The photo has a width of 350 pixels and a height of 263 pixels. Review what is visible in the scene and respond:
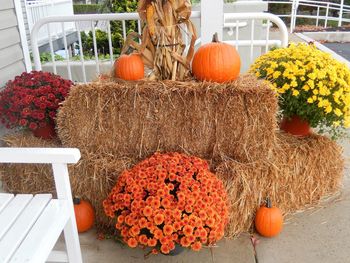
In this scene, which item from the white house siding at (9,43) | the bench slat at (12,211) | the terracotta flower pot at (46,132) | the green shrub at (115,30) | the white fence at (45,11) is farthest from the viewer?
the white fence at (45,11)

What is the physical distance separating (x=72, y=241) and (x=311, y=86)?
5.59ft

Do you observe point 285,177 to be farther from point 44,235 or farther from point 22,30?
point 22,30

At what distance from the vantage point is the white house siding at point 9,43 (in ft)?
8.93

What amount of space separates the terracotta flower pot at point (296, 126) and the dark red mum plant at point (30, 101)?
1631mm

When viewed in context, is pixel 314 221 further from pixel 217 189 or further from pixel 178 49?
pixel 178 49

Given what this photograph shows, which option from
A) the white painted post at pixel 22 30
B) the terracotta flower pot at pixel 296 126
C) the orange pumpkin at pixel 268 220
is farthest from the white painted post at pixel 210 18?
the white painted post at pixel 22 30

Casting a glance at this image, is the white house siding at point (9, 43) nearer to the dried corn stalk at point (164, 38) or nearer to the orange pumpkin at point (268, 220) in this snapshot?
the dried corn stalk at point (164, 38)

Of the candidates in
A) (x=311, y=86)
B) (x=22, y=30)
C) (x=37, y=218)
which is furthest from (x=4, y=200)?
(x=311, y=86)

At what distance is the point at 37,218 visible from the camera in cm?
165

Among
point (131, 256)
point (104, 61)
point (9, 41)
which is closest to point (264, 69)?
point (131, 256)

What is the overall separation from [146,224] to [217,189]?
0.46m

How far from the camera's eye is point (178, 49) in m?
2.32

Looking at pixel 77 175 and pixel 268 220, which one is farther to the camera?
pixel 77 175

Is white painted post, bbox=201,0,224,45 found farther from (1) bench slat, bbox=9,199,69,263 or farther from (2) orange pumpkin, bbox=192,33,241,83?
(1) bench slat, bbox=9,199,69,263
